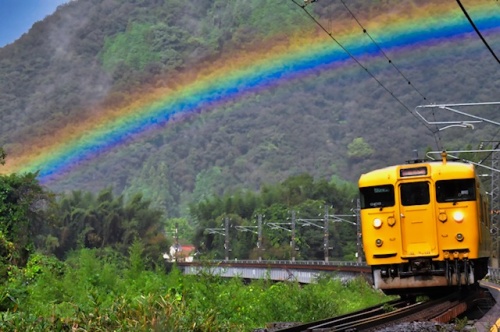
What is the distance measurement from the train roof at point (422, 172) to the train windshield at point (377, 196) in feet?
0.51

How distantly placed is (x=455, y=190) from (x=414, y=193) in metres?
0.99

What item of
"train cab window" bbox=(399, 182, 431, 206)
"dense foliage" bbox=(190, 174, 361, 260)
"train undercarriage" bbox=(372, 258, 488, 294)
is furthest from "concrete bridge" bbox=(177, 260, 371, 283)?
"dense foliage" bbox=(190, 174, 361, 260)

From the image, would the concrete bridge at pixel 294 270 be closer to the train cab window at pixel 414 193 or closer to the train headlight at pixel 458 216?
the train cab window at pixel 414 193

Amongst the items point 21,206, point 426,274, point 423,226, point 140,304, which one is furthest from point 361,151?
point 140,304

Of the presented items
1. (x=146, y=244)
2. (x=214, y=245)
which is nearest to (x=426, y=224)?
(x=146, y=244)

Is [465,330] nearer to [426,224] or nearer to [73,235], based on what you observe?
[426,224]

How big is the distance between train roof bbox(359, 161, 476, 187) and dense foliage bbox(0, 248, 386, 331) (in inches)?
135

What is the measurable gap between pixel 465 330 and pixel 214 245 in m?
106

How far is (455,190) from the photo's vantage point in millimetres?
19016

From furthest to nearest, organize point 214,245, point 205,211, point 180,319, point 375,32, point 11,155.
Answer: point 375,32 < point 11,155 < point 205,211 < point 214,245 < point 180,319

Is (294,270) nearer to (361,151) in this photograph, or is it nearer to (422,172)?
(422,172)

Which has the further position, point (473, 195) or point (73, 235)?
point (73, 235)

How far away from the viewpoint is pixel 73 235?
106 meters

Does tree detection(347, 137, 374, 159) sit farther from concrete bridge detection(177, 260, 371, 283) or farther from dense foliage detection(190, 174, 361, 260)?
concrete bridge detection(177, 260, 371, 283)
